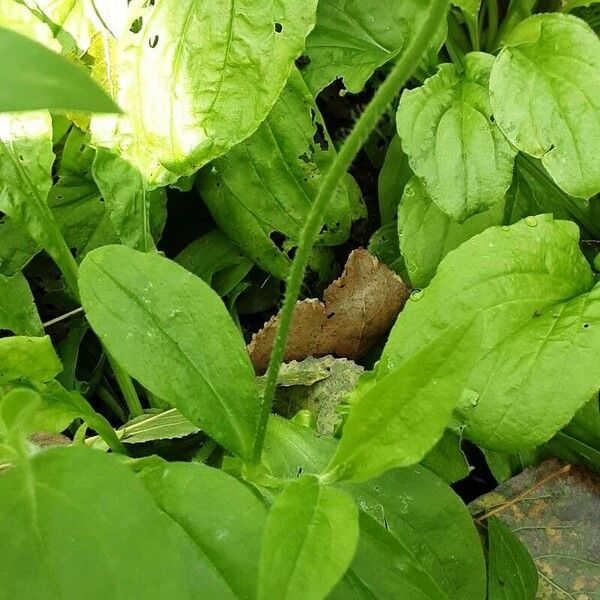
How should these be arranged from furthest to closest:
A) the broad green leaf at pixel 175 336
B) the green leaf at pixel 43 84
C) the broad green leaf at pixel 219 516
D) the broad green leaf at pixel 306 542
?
the broad green leaf at pixel 175 336, the broad green leaf at pixel 219 516, the broad green leaf at pixel 306 542, the green leaf at pixel 43 84

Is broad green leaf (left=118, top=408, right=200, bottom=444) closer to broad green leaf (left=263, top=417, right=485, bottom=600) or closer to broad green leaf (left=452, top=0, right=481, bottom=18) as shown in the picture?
broad green leaf (left=263, top=417, right=485, bottom=600)

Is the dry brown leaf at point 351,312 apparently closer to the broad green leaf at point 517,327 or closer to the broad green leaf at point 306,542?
the broad green leaf at point 517,327

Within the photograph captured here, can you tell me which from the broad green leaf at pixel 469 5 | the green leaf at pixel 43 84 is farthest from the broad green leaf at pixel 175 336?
the broad green leaf at pixel 469 5

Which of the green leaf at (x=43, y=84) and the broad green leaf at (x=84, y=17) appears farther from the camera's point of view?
the broad green leaf at (x=84, y=17)

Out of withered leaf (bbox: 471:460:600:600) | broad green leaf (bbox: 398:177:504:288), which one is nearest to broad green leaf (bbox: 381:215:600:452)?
broad green leaf (bbox: 398:177:504:288)

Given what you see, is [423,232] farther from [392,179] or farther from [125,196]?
[125,196]
